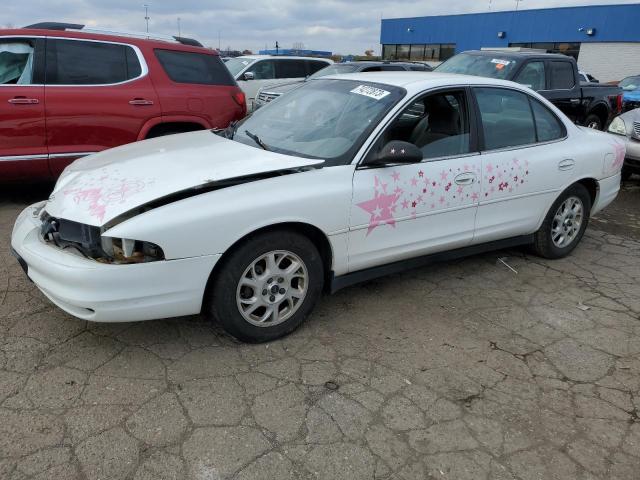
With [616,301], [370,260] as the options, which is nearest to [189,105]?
[370,260]

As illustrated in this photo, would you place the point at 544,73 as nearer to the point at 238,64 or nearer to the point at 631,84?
the point at 238,64

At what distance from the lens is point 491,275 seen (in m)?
4.54

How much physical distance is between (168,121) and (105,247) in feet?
11.7

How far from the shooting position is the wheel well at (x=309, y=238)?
3.02 m

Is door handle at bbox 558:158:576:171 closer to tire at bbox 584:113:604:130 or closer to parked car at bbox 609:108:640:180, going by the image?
parked car at bbox 609:108:640:180

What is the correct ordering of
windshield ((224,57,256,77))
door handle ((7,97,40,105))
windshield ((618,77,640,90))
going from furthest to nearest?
windshield ((618,77,640,90))
windshield ((224,57,256,77))
door handle ((7,97,40,105))

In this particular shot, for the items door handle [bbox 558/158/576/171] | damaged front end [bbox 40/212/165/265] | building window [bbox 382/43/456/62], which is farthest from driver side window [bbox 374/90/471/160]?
building window [bbox 382/43/456/62]

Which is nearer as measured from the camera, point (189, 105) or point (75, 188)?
point (75, 188)

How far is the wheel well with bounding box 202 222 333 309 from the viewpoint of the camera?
3.02m

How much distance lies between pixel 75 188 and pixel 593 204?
4410mm

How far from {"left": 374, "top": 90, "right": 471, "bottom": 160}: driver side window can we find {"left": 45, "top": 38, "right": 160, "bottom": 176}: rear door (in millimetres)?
3261

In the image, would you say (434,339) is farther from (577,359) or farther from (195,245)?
(195,245)

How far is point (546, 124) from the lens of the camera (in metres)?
4.53

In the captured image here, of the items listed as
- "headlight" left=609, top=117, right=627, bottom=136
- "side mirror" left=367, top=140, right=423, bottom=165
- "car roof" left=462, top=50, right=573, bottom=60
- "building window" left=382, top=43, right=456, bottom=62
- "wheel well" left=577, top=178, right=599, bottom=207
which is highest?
"building window" left=382, top=43, right=456, bottom=62
